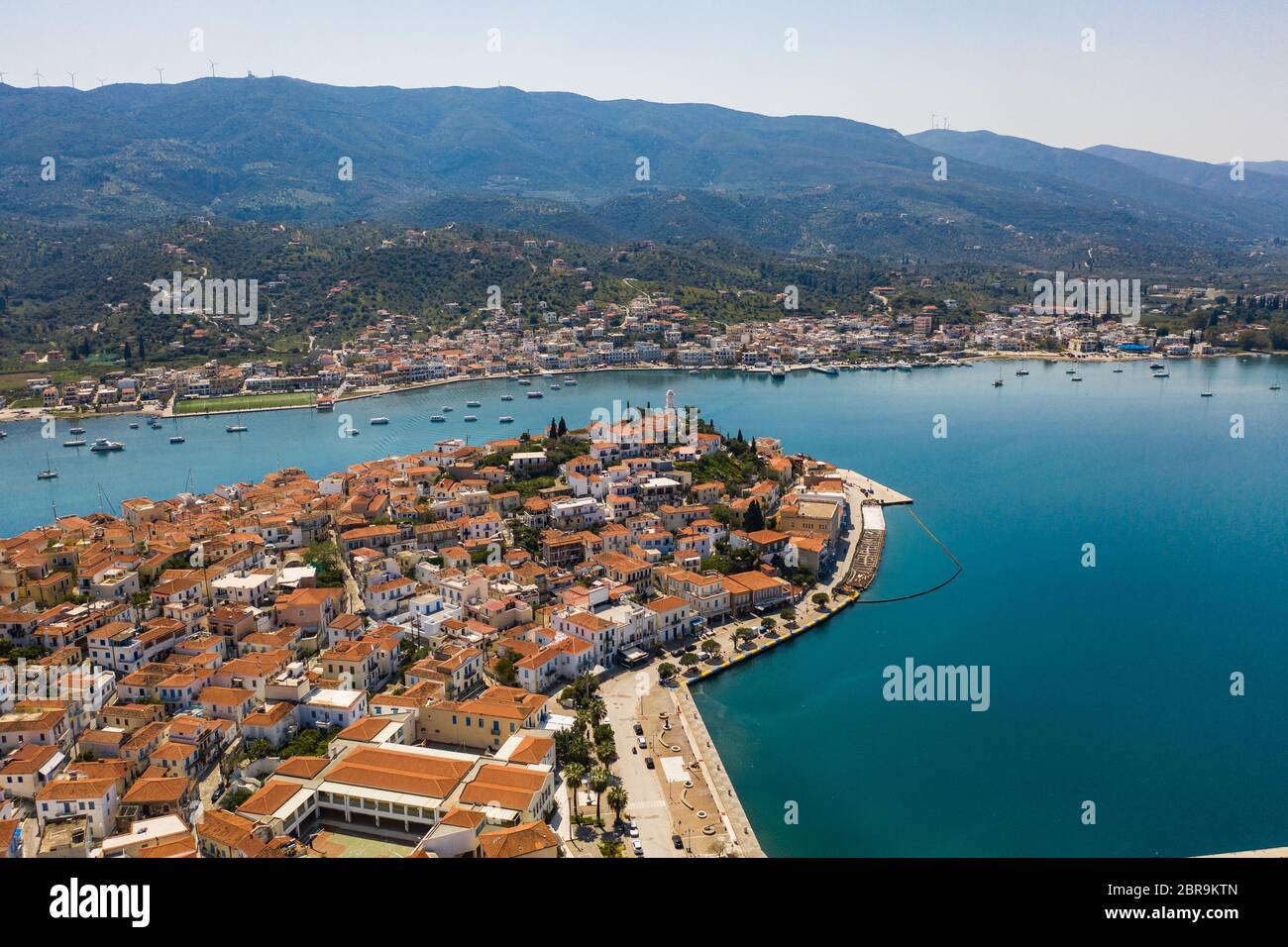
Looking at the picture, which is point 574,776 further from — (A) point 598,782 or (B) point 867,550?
(B) point 867,550

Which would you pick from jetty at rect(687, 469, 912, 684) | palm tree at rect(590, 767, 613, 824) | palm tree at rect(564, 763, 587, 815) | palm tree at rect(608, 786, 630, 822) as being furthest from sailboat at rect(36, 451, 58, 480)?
palm tree at rect(608, 786, 630, 822)

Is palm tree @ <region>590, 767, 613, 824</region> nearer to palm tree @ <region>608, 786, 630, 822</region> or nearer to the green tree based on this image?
palm tree @ <region>608, 786, 630, 822</region>

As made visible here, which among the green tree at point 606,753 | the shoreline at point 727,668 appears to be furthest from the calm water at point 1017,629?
A: the green tree at point 606,753

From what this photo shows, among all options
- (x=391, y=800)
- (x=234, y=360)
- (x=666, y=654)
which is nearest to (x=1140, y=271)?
→ (x=234, y=360)

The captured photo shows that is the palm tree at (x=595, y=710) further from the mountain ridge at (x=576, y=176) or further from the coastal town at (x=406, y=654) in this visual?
the mountain ridge at (x=576, y=176)

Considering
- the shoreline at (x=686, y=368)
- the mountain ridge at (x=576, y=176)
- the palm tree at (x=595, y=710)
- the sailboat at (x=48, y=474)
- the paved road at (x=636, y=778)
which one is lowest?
the paved road at (x=636, y=778)

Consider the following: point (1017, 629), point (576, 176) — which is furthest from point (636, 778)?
point (576, 176)
